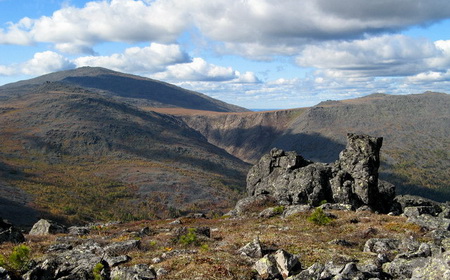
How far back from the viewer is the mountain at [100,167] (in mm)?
88250

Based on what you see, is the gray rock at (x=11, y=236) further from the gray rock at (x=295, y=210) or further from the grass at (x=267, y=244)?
the gray rock at (x=295, y=210)

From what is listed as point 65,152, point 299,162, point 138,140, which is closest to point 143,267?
point 299,162

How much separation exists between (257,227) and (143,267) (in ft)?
47.3

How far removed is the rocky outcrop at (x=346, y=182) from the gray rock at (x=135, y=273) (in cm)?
2767

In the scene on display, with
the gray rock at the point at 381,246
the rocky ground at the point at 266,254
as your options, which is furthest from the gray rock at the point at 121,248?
the gray rock at the point at 381,246

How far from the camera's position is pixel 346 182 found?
4041cm

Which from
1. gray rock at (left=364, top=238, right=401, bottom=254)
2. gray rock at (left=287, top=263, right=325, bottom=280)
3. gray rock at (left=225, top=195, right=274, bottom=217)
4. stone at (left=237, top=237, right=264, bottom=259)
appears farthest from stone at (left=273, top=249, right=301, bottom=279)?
gray rock at (left=225, top=195, right=274, bottom=217)

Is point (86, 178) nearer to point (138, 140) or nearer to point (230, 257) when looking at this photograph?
point (138, 140)

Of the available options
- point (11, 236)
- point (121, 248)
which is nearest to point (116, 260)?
point (121, 248)

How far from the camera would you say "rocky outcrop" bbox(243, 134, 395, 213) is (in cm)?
3978

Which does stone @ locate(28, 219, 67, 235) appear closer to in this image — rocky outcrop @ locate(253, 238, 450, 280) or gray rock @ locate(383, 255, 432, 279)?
rocky outcrop @ locate(253, 238, 450, 280)

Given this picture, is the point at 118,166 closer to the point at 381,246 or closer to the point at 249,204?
the point at 249,204

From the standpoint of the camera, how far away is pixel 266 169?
5097 centimetres

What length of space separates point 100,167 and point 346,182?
104357 millimetres
